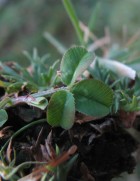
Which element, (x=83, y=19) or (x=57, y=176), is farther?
(x=83, y=19)

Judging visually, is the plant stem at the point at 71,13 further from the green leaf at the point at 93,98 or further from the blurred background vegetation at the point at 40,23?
the blurred background vegetation at the point at 40,23

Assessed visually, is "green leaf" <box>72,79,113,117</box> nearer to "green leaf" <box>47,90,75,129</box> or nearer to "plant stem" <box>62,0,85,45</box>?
"green leaf" <box>47,90,75,129</box>

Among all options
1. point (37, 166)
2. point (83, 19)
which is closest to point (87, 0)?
point (83, 19)

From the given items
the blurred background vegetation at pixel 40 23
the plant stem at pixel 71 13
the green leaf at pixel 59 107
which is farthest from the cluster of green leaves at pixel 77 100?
the blurred background vegetation at pixel 40 23

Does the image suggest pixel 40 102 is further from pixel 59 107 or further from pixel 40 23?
pixel 40 23

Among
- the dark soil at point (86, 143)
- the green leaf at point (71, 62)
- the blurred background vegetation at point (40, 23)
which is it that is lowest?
the blurred background vegetation at point (40, 23)

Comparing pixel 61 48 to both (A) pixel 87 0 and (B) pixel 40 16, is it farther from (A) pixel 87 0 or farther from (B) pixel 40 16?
(A) pixel 87 0

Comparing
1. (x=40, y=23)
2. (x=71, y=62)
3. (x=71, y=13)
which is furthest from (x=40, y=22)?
(x=71, y=62)
